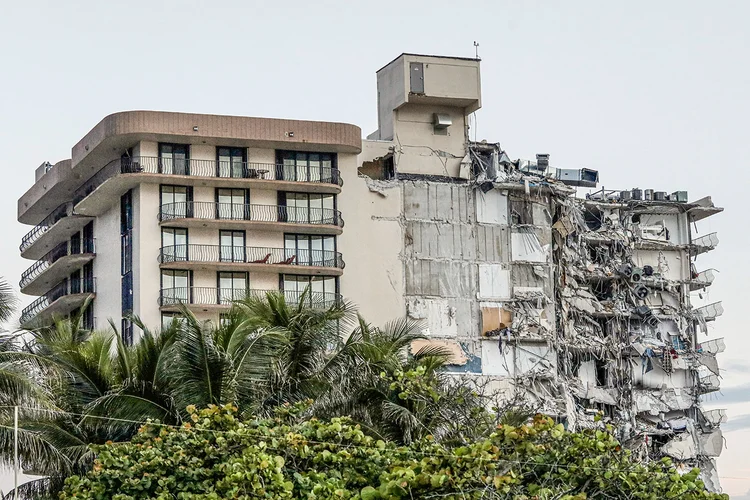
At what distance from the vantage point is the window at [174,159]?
71.6 metres

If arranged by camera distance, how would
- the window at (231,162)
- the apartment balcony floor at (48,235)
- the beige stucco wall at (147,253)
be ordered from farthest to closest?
the apartment balcony floor at (48,235) → the window at (231,162) → the beige stucco wall at (147,253)

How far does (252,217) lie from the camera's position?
72438 mm

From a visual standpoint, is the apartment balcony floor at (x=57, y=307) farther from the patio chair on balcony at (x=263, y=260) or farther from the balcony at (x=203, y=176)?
the patio chair on balcony at (x=263, y=260)

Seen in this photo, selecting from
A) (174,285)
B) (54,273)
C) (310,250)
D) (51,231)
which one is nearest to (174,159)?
(174,285)

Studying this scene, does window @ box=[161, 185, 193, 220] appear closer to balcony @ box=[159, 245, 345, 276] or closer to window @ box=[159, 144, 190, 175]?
window @ box=[159, 144, 190, 175]

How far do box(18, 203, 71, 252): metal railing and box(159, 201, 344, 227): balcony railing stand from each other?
956 cm

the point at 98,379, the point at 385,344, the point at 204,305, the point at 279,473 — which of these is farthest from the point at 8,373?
the point at 204,305

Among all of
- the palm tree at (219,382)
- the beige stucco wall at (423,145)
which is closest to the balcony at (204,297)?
the beige stucco wall at (423,145)

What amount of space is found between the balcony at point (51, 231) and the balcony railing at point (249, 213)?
23.3ft

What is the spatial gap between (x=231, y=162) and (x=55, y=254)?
13.7 meters

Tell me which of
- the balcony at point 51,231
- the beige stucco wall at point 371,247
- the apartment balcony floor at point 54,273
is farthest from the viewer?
the balcony at point 51,231

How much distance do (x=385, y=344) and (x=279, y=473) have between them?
36.7 ft

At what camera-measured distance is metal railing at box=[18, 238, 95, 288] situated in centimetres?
7756

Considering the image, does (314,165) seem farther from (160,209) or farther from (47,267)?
(47,267)
